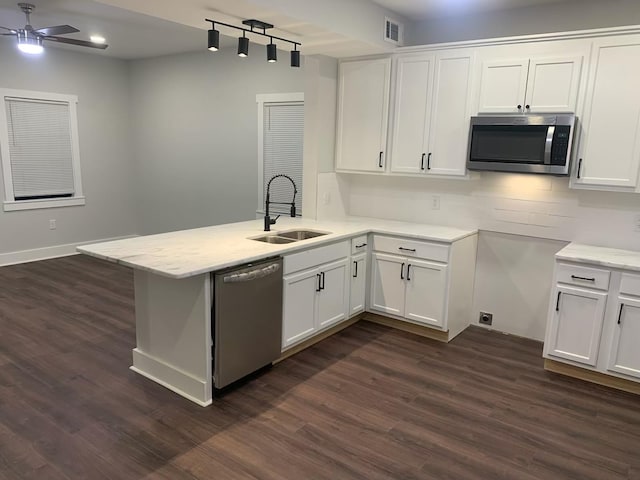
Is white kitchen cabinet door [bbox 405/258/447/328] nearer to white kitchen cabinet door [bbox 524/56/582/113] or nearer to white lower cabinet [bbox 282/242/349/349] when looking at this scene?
white lower cabinet [bbox 282/242/349/349]

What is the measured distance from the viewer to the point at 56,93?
20.6ft

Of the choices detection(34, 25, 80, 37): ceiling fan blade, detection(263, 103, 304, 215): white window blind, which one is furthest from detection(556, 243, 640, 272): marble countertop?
detection(34, 25, 80, 37): ceiling fan blade

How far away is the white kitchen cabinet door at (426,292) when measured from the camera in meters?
3.79

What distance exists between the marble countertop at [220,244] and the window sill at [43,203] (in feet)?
12.4

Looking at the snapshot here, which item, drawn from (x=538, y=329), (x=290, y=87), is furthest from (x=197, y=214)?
(x=538, y=329)

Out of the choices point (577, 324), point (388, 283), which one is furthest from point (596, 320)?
point (388, 283)

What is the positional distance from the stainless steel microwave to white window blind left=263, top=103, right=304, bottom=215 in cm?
234

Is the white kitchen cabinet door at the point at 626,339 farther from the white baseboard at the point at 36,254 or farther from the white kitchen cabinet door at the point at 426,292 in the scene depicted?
the white baseboard at the point at 36,254

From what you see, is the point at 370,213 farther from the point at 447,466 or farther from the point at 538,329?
the point at 447,466

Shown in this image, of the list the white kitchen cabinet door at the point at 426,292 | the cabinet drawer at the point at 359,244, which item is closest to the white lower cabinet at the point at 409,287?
the white kitchen cabinet door at the point at 426,292

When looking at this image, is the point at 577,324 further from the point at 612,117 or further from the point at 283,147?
the point at 283,147

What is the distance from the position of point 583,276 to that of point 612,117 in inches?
43.8

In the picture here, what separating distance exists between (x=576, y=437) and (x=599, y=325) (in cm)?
87

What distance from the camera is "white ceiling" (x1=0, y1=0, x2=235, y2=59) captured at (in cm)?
423
